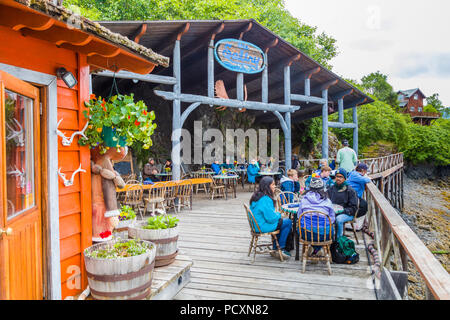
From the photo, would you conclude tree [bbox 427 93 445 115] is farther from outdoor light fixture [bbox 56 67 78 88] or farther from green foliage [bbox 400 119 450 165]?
outdoor light fixture [bbox 56 67 78 88]

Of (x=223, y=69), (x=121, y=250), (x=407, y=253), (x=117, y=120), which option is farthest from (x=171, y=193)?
(x=407, y=253)

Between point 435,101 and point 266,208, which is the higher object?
point 435,101

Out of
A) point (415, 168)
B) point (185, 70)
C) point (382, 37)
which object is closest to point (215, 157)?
point (185, 70)

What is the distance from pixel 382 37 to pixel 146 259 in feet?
156

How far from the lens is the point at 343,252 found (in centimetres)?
426

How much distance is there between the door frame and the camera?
97.9 inches

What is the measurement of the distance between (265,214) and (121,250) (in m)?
2.21

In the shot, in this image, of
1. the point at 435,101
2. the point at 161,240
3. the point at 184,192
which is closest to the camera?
the point at 161,240

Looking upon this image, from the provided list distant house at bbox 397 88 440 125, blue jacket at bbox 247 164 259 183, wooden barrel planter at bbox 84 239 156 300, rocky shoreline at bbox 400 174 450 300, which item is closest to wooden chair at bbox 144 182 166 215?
Result: blue jacket at bbox 247 164 259 183

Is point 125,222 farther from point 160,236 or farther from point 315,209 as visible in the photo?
point 315,209

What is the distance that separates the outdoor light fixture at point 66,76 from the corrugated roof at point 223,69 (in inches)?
161

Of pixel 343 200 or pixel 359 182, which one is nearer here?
pixel 343 200

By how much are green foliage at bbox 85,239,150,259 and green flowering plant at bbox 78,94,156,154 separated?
92 cm

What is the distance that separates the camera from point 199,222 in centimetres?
678
